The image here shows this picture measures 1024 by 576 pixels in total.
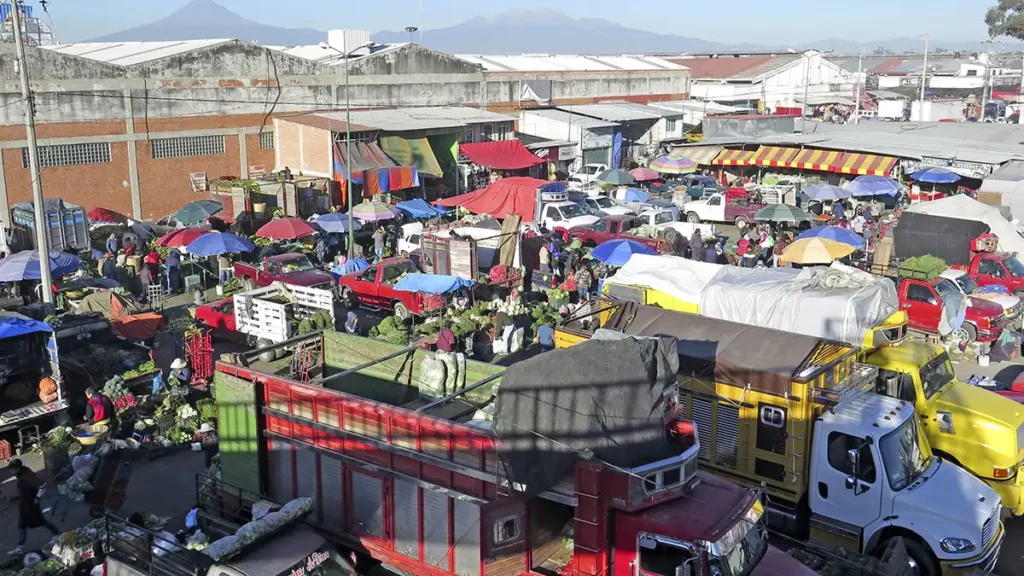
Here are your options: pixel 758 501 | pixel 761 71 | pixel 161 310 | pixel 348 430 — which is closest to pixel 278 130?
pixel 161 310

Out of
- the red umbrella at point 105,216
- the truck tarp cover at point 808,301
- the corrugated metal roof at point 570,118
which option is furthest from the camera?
the corrugated metal roof at point 570,118

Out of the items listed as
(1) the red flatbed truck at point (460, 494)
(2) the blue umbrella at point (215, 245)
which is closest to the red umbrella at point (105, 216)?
(2) the blue umbrella at point (215, 245)

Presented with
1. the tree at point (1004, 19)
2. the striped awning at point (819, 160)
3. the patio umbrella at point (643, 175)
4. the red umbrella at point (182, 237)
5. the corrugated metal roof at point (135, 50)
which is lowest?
the red umbrella at point (182, 237)

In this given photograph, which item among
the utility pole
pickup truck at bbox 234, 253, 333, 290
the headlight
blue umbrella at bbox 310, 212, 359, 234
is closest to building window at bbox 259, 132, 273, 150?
blue umbrella at bbox 310, 212, 359, 234

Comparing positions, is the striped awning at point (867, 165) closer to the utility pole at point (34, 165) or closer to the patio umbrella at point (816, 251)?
the patio umbrella at point (816, 251)

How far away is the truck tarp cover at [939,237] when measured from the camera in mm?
23047

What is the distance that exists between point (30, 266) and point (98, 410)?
8.09 meters

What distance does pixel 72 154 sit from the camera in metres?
31.5

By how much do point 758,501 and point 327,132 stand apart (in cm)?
2900

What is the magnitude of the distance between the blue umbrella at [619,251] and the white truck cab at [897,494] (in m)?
11.1

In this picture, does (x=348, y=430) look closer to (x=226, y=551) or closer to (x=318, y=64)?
(x=226, y=551)

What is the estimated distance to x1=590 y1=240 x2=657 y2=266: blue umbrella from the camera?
21.7 metres

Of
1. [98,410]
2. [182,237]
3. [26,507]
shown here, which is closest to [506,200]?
[182,237]

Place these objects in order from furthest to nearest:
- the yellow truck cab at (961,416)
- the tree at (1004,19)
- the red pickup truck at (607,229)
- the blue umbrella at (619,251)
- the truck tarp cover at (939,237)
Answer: the tree at (1004,19) → the red pickup truck at (607,229) → the truck tarp cover at (939,237) → the blue umbrella at (619,251) → the yellow truck cab at (961,416)
